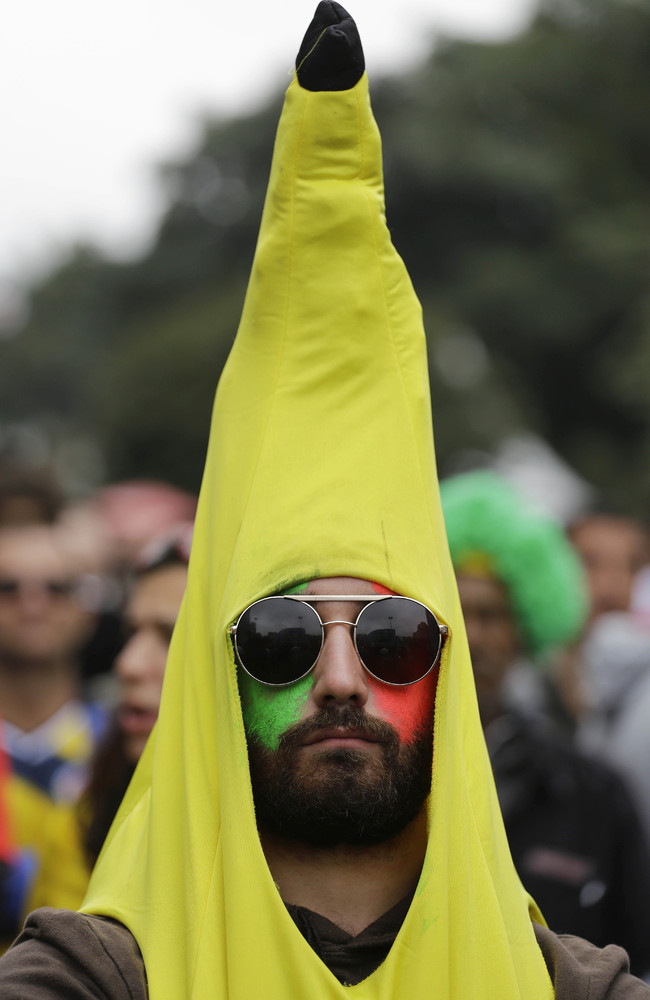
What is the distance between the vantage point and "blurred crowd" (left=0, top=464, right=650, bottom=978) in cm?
347

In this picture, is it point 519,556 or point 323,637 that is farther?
point 519,556

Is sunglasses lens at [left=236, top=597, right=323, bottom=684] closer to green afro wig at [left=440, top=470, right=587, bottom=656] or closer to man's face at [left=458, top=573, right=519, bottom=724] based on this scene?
man's face at [left=458, top=573, right=519, bottom=724]

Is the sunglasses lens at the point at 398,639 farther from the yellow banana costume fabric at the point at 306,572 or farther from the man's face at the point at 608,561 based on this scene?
the man's face at the point at 608,561

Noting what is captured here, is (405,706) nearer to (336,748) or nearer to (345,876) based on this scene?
(336,748)

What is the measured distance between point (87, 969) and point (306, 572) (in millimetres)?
794

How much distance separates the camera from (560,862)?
3.65m

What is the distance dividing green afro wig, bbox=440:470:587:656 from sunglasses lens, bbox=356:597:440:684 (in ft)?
5.59

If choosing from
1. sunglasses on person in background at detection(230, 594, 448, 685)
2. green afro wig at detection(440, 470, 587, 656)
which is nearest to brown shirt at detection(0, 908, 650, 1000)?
sunglasses on person in background at detection(230, 594, 448, 685)

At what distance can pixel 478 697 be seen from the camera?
392 centimetres

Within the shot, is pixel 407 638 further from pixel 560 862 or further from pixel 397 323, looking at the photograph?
pixel 560 862

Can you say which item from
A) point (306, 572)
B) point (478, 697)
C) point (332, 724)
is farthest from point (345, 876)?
point (478, 697)

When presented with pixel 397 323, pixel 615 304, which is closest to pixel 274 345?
pixel 397 323

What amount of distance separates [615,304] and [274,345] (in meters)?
31.2

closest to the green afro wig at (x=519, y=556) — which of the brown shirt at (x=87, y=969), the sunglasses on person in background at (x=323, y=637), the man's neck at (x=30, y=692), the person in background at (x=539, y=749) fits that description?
the person in background at (x=539, y=749)
